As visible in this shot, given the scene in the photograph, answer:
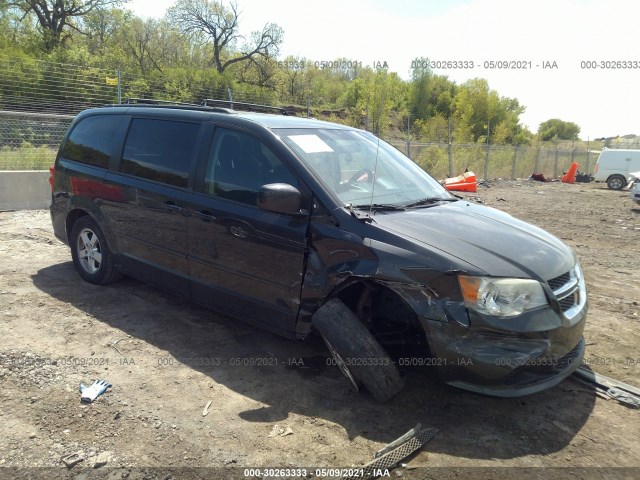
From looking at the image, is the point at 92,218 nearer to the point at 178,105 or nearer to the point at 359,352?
the point at 178,105

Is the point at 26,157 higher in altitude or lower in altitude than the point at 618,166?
lower

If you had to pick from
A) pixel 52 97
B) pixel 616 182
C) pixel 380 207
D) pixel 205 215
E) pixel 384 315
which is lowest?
pixel 384 315

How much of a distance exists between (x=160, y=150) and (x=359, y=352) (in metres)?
2.59

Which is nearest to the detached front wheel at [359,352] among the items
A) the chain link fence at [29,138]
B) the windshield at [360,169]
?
the windshield at [360,169]

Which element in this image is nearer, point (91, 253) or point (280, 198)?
point (280, 198)

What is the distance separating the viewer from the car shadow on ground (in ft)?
9.43

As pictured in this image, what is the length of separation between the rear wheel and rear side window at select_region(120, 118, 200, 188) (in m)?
25.3

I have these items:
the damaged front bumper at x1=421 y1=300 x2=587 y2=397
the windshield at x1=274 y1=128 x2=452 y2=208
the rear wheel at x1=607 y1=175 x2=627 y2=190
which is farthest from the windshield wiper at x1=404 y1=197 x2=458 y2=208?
the rear wheel at x1=607 y1=175 x2=627 y2=190

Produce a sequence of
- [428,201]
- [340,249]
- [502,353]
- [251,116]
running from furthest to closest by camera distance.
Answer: [251,116], [428,201], [340,249], [502,353]

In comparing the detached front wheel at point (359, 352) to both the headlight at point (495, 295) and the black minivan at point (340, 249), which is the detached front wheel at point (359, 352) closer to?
the black minivan at point (340, 249)

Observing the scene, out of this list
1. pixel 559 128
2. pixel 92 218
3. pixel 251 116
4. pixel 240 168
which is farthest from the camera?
pixel 559 128

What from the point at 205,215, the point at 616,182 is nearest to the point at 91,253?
the point at 205,215

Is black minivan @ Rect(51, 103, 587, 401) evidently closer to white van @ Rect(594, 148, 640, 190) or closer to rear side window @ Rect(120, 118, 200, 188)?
rear side window @ Rect(120, 118, 200, 188)

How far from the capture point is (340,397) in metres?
3.25
